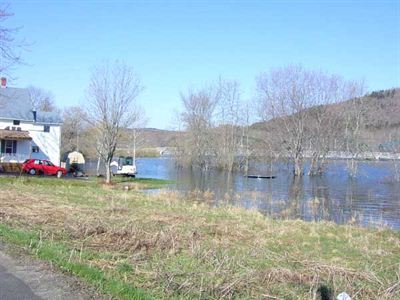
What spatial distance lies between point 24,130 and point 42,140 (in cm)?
216

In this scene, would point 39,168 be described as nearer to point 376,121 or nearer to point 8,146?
point 8,146

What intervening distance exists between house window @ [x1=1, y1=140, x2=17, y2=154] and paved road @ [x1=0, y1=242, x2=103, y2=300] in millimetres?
44040

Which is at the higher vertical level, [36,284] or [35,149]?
[35,149]

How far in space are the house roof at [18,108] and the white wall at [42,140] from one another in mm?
649

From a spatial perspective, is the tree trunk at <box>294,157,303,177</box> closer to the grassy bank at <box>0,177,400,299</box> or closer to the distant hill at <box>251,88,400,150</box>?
the distant hill at <box>251,88,400,150</box>

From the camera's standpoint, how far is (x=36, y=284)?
6129 millimetres

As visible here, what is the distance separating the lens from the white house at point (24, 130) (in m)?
48.4

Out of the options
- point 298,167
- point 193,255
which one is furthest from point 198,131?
point 193,255

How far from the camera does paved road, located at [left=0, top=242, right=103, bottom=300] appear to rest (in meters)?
5.70

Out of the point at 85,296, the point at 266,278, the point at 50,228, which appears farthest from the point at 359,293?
the point at 50,228

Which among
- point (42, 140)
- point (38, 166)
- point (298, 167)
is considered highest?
point (42, 140)

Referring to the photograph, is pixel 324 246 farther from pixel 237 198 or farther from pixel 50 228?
pixel 237 198

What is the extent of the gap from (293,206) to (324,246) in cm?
1595

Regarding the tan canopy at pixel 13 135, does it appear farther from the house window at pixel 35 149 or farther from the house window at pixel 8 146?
the house window at pixel 35 149
